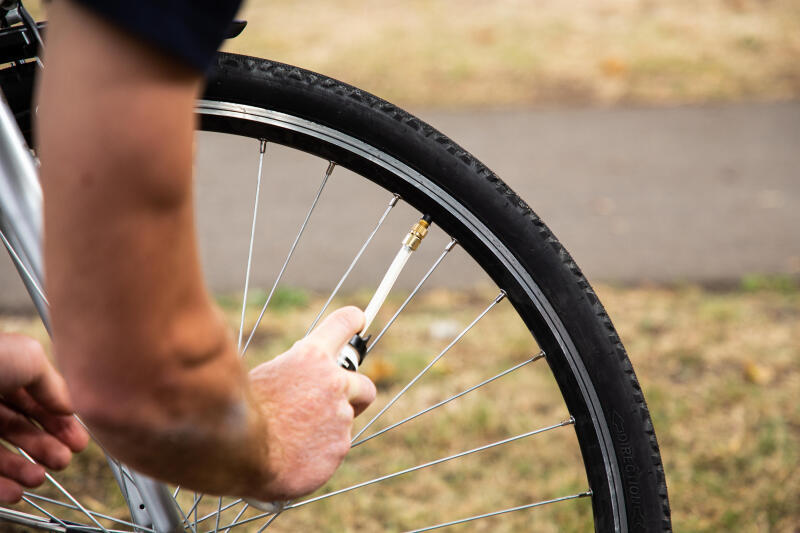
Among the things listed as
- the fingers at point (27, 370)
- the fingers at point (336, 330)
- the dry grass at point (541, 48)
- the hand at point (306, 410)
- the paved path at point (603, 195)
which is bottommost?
the fingers at point (27, 370)

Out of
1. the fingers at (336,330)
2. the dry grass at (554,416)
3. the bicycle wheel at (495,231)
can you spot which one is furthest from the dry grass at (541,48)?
the fingers at (336,330)

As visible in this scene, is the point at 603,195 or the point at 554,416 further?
the point at 603,195

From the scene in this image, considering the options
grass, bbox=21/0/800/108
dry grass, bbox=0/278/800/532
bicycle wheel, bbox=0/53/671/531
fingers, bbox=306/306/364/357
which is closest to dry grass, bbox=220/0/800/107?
grass, bbox=21/0/800/108

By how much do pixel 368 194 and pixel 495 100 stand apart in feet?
5.34

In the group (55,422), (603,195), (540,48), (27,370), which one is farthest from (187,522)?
(540,48)

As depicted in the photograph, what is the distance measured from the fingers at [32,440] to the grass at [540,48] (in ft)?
12.8

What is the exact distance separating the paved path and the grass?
0.41 meters

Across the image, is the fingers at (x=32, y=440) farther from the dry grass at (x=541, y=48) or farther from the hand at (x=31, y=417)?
the dry grass at (x=541, y=48)

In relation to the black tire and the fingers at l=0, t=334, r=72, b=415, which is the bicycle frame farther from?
the black tire

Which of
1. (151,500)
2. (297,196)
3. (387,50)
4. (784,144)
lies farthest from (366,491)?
(387,50)

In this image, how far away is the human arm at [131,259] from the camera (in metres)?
0.48

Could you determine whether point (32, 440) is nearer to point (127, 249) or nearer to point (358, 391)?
point (358, 391)

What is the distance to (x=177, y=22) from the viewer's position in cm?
47

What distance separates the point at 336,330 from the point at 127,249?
1.18ft
